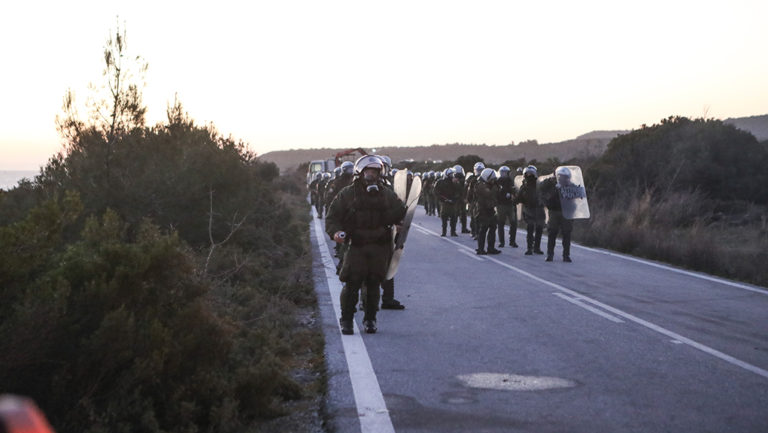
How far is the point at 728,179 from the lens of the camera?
31.1m

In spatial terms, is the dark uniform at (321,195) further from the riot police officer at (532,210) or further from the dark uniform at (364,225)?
the dark uniform at (364,225)

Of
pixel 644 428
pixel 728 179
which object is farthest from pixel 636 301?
pixel 728 179

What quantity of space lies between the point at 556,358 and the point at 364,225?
2392 mm

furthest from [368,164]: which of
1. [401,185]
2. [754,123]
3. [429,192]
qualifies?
[754,123]

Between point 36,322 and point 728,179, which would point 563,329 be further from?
point 728,179

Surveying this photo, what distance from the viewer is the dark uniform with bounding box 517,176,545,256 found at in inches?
705

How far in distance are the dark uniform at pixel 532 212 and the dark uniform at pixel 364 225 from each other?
31.0 feet

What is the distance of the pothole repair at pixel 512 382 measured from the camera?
6.36 m

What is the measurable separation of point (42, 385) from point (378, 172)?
4.81 m

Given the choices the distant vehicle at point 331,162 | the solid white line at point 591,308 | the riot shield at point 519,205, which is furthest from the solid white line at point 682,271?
the distant vehicle at point 331,162

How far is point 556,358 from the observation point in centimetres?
740

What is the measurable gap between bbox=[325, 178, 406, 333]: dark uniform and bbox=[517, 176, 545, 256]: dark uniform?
31.0 feet

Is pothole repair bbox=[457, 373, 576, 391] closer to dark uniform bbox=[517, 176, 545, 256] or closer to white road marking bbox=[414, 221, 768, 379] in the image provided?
white road marking bbox=[414, 221, 768, 379]

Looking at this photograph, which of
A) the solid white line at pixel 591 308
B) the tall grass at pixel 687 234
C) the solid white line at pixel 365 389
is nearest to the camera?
the solid white line at pixel 365 389
